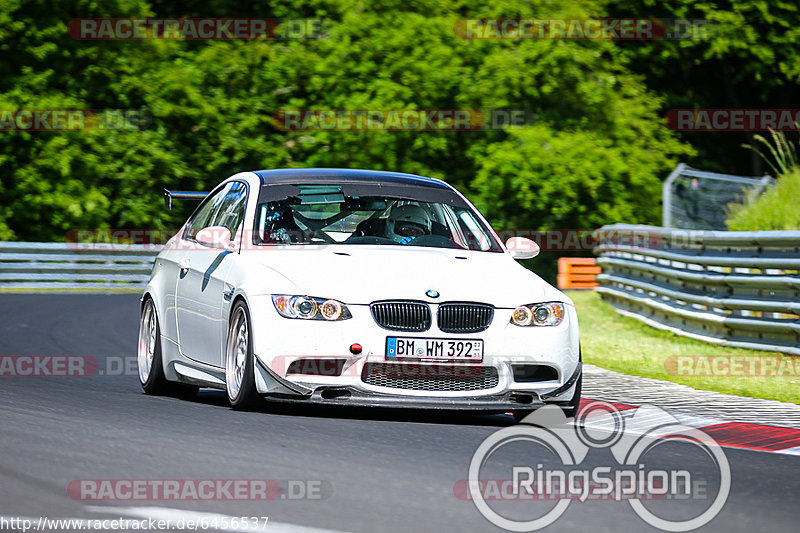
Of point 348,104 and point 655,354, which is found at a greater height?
point 348,104

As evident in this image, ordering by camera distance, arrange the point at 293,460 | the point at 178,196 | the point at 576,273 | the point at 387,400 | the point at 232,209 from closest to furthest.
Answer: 1. the point at 293,460
2. the point at 387,400
3. the point at 232,209
4. the point at 178,196
5. the point at 576,273

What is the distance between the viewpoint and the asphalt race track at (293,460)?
19.2ft

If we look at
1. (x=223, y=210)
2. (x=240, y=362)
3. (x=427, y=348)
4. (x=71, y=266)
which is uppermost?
(x=223, y=210)

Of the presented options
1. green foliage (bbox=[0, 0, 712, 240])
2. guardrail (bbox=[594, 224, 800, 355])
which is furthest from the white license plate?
green foliage (bbox=[0, 0, 712, 240])

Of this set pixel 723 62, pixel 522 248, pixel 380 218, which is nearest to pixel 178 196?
pixel 380 218

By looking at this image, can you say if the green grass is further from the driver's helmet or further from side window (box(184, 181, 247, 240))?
side window (box(184, 181, 247, 240))

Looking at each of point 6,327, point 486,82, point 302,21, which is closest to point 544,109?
point 486,82

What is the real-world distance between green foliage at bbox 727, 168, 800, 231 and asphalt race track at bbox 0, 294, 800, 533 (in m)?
8.84

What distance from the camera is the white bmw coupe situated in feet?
27.6

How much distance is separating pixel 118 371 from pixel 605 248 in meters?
10.8

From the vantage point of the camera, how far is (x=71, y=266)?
28.4m

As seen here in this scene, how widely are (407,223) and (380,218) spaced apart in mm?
191

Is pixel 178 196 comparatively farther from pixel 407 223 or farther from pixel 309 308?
pixel 309 308

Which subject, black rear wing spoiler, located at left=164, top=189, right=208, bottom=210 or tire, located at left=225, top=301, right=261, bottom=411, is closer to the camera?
tire, located at left=225, top=301, right=261, bottom=411
